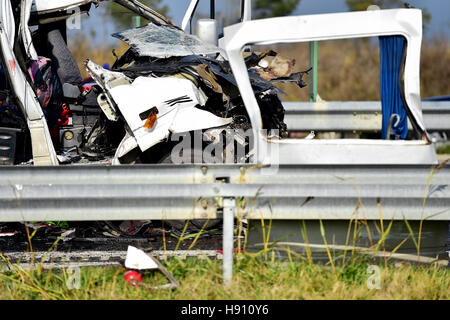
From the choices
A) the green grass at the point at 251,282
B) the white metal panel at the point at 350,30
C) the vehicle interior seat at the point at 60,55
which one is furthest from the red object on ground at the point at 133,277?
the vehicle interior seat at the point at 60,55

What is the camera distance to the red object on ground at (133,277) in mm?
4266

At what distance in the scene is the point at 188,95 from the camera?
5.90m

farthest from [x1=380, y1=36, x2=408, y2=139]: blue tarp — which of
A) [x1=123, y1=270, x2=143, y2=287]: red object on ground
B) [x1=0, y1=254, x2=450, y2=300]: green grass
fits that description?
[x1=123, y1=270, x2=143, y2=287]: red object on ground

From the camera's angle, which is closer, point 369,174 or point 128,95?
point 369,174

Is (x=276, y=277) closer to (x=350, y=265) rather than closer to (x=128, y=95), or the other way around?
(x=350, y=265)

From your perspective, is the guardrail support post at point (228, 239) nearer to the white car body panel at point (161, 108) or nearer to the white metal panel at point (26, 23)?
the white car body panel at point (161, 108)

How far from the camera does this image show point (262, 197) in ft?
14.5

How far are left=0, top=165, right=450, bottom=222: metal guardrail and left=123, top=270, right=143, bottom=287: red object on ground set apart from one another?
35cm

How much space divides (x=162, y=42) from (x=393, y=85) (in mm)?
2519

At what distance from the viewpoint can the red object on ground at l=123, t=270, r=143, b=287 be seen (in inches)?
168

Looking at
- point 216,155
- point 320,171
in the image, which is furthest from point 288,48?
point 320,171

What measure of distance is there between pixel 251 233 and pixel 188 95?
5.58ft

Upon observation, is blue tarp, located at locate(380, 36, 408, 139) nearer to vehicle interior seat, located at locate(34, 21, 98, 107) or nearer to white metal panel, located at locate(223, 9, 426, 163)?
white metal panel, located at locate(223, 9, 426, 163)
